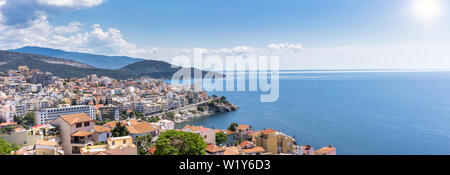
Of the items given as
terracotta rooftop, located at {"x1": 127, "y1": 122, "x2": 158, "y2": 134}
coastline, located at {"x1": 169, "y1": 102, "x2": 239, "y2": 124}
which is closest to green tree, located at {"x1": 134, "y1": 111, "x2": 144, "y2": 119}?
coastline, located at {"x1": 169, "y1": 102, "x2": 239, "y2": 124}

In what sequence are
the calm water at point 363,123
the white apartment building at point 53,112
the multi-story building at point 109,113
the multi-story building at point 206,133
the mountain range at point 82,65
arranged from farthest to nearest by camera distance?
the mountain range at point 82,65 < the multi-story building at point 109,113 < the white apartment building at point 53,112 < the calm water at point 363,123 < the multi-story building at point 206,133

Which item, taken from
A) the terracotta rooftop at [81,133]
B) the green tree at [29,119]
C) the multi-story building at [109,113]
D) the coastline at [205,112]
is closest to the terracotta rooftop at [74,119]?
the terracotta rooftop at [81,133]

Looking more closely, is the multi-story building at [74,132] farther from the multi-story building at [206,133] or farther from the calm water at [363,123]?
the calm water at [363,123]

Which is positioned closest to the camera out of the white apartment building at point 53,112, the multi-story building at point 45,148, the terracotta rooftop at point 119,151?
the terracotta rooftop at point 119,151

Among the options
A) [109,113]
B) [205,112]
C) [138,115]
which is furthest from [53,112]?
[205,112]

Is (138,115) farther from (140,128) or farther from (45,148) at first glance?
(45,148)

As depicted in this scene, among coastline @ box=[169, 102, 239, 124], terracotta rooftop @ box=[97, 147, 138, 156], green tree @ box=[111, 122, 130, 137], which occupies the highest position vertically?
terracotta rooftop @ box=[97, 147, 138, 156]

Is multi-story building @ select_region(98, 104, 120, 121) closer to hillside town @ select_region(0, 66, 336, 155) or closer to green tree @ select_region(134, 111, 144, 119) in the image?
hillside town @ select_region(0, 66, 336, 155)
